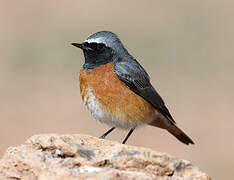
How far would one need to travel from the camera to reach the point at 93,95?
950 cm

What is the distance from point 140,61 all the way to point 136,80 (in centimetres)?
1007

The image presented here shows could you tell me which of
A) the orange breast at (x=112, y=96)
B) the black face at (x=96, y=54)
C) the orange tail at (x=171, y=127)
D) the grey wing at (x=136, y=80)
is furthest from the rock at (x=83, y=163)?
the orange tail at (x=171, y=127)

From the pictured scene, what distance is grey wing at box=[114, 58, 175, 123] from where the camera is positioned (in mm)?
9797

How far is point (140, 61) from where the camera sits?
20.1 metres

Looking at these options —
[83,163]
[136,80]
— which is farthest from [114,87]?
[83,163]

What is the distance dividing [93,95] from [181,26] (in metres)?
13.5

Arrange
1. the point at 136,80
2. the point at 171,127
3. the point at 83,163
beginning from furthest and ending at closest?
the point at 171,127
the point at 136,80
the point at 83,163

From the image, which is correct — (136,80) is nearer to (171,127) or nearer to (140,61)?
(171,127)

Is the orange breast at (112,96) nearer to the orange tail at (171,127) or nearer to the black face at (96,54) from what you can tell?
the black face at (96,54)

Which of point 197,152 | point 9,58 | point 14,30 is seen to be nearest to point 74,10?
point 14,30

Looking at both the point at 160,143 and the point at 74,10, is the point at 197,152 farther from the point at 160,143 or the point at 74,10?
the point at 74,10

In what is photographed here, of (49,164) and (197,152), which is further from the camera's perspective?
(197,152)

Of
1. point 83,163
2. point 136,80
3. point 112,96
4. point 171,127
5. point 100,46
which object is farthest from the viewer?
point 171,127

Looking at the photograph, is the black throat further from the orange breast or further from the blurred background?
the blurred background
